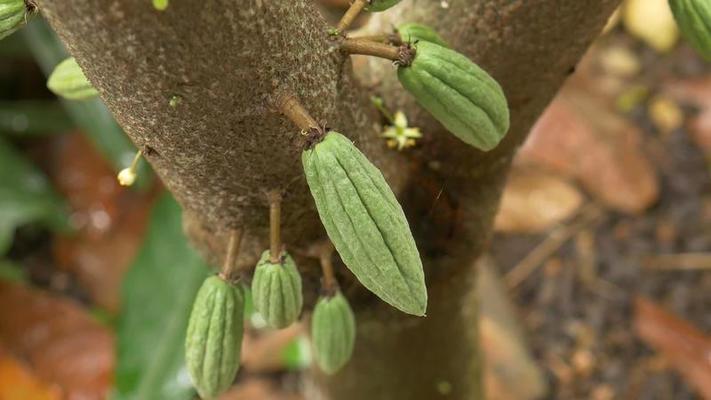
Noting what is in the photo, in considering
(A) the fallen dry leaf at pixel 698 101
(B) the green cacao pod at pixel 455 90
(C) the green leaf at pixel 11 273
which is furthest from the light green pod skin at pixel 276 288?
(A) the fallen dry leaf at pixel 698 101

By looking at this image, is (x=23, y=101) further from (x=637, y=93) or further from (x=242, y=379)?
(x=637, y=93)

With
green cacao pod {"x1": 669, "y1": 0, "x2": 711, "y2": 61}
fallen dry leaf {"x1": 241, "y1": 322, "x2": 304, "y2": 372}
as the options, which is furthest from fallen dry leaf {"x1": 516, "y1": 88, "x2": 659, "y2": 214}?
green cacao pod {"x1": 669, "y1": 0, "x2": 711, "y2": 61}

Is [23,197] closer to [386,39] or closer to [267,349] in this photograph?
[267,349]

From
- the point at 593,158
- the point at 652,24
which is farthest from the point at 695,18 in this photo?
the point at 652,24

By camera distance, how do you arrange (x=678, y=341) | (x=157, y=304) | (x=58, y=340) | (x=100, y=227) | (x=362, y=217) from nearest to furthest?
(x=362, y=217)
(x=157, y=304)
(x=678, y=341)
(x=58, y=340)
(x=100, y=227)

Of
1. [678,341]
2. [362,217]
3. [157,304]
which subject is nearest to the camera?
[362,217]

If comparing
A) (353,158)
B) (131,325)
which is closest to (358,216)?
(353,158)

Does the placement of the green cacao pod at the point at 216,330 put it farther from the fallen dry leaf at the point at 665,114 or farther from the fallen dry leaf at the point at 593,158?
the fallen dry leaf at the point at 665,114

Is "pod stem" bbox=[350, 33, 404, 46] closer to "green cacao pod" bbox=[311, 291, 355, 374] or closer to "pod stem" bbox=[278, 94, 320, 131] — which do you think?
"pod stem" bbox=[278, 94, 320, 131]
